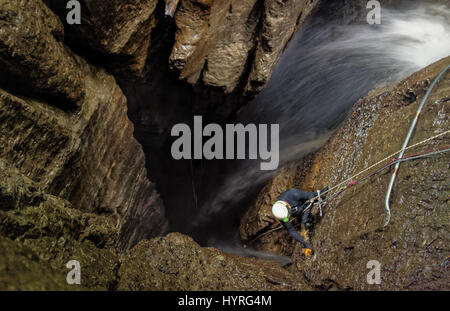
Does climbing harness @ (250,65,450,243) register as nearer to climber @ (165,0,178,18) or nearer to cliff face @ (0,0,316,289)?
cliff face @ (0,0,316,289)

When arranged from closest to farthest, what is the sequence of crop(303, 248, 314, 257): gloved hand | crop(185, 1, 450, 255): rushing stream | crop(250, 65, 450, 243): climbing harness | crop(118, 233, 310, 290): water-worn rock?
1. crop(118, 233, 310, 290): water-worn rock
2. crop(250, 65, 450, 243): climbing harness
3. crop(303, 248, 314, 257): gloved hand
4. crop(185, 1, 450, 255): rushing stream

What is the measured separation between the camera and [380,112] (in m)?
5.44

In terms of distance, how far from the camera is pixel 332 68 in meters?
7.07

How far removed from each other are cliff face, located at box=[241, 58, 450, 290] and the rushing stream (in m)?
0.74

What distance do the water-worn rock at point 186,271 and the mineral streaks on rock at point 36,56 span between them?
2248 millimetres

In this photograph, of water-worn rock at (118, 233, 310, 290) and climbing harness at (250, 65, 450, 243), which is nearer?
water-worn rock at (118, 233, 310, 290)

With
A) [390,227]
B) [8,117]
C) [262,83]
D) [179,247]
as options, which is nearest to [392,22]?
[262,83]

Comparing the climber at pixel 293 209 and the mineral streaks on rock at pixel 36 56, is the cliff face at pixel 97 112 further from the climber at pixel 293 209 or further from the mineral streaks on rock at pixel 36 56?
the climber at pixel 293 209

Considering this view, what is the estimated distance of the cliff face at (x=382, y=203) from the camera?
3699 millimetres

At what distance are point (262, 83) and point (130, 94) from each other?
2288 millimetres

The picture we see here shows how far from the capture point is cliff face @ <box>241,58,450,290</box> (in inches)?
146

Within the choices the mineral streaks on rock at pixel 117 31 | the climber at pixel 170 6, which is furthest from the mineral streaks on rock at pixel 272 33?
the mineral streaks on rock at pixel 117 31

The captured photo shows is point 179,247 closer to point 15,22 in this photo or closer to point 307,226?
point 307,226

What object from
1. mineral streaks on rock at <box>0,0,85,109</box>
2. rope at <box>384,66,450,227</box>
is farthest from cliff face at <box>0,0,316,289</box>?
rope at <box>384,66,450,227</box>
